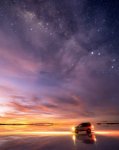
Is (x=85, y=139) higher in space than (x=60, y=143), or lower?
higher

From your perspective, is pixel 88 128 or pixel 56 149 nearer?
pixel 56 149

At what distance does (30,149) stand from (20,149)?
0.62m

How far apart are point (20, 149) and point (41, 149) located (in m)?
1.32

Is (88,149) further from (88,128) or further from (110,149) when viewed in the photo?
(88,128)

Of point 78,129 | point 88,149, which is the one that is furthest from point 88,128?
point 88,149

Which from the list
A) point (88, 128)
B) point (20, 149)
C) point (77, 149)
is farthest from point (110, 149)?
point (88, 128)

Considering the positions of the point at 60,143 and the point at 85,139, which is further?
the point at 85,139

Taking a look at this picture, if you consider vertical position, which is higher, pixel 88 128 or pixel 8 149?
pixel 88 128

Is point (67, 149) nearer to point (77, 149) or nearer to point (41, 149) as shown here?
point (77, 149)

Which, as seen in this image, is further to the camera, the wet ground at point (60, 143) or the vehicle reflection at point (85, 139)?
the vehicle reflection at point (85, 139)

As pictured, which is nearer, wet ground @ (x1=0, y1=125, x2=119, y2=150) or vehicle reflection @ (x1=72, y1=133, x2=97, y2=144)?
wet ground @ (x1=0, y1=125, x2=119, y2=150)

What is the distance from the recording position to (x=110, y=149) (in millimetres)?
13203

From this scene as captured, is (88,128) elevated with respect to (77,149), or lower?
elevated

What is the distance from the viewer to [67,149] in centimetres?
1376
